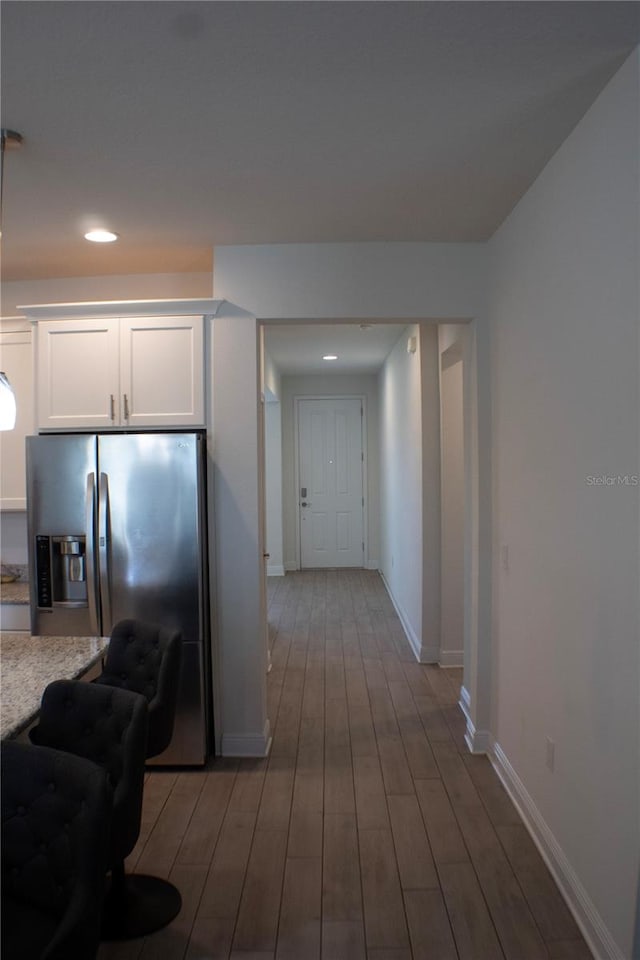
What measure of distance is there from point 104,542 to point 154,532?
0.82 ft

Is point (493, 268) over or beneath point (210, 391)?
over

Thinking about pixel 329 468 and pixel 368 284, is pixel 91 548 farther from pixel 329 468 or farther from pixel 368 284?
pixel 329 468

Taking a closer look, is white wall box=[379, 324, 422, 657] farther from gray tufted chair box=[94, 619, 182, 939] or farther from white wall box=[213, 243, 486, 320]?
gray tufted chair box=[94, 619, 182, 939]

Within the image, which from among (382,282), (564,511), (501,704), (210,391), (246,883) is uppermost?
(382,282)

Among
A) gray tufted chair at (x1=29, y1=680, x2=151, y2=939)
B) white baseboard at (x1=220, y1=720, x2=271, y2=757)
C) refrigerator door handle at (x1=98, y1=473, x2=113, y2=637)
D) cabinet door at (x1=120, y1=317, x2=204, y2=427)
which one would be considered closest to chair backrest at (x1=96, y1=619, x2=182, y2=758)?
gray tufted chair at (x1=29, y1=680, x2=151, y2=939)

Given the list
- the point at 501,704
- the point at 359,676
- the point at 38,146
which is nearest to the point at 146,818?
the point at 501,704

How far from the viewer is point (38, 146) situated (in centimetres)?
213

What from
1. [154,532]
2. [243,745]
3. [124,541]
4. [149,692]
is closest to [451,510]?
[243,745]

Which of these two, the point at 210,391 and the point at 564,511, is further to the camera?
the point at 210,391

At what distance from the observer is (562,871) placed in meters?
2.17

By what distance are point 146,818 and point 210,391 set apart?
78.6 inches

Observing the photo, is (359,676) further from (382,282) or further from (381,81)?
(381,81)

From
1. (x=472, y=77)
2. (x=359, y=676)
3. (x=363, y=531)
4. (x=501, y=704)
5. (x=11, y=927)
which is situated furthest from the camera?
(x=363, y=531)

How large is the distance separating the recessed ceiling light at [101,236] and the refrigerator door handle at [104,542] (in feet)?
3.79
